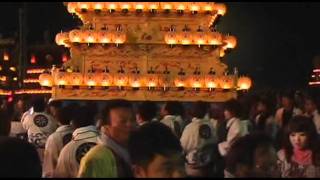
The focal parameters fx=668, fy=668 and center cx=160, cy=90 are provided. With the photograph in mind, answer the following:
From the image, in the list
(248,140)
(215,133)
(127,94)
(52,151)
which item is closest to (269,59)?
(127,94)

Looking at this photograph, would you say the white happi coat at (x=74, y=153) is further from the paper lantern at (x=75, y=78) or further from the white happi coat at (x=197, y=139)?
the paper lantern at (x=75, y=78)

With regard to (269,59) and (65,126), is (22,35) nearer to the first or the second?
(269,59)

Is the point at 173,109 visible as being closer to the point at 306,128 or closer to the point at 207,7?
the point at 306,128

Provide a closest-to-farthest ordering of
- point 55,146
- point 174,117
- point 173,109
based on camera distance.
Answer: point 55,146 < point 174,117 < point 173,109

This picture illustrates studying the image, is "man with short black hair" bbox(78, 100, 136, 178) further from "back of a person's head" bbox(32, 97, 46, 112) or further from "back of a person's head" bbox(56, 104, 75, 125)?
"back of a person's head" bbox(32, 97, 46, 112)

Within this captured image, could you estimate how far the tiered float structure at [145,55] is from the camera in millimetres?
25172

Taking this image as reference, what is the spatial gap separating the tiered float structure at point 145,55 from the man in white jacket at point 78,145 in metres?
16.8

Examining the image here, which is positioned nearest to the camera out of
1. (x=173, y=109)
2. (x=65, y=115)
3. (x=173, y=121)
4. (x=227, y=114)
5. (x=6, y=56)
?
(x=65, y=115)

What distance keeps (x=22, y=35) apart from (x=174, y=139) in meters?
43.3

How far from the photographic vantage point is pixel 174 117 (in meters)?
12.7

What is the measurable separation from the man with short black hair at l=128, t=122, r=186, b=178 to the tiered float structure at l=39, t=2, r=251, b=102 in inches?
799

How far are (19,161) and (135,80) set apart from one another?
20.9 metres

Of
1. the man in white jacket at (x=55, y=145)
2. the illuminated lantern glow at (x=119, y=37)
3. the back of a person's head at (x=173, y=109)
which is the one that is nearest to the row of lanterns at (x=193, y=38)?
the illuminated lantern glow at (x=119, y=37)

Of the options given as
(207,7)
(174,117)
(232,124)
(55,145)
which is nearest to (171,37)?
(207,7)
